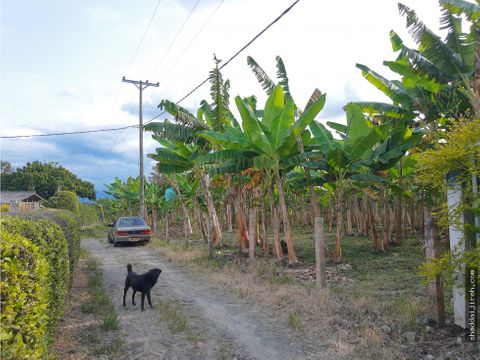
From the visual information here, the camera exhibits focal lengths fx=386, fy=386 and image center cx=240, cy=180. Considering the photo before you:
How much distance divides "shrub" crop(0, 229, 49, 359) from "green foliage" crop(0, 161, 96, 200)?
203 feet

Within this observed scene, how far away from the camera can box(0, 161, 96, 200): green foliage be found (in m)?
62.5

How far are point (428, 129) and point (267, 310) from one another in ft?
24.0


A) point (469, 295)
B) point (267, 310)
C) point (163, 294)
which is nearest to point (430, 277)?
point (469, 295)

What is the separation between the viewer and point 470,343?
15.6 ft

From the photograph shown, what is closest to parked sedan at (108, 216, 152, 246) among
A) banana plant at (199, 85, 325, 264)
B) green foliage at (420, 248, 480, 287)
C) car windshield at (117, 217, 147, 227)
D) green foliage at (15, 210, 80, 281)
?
car windshield at (117, 217, 147, 227)

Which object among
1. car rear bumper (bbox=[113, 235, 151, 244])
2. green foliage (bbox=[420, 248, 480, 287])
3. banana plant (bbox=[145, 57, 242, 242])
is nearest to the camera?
green foliage (bbox=[420, 248, 480, 287])

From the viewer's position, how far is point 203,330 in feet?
19.5

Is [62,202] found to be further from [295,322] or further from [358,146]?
[295,322]

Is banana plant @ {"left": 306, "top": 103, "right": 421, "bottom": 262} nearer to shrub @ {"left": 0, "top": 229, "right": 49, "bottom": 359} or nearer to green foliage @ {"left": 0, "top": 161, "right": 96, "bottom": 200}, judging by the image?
shrub @ {"left": 0, "top": 229, "right": 49, "bottom": 359}

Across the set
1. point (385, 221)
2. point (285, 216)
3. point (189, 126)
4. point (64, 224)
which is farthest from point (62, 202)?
point (385, 221)

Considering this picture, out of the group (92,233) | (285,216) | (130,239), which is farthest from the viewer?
(92,233)

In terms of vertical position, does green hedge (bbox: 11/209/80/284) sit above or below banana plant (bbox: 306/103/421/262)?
below

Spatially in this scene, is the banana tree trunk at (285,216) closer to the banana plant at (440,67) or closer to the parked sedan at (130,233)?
the banana plant at (440,67)

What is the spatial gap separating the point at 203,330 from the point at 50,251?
8.32ft
